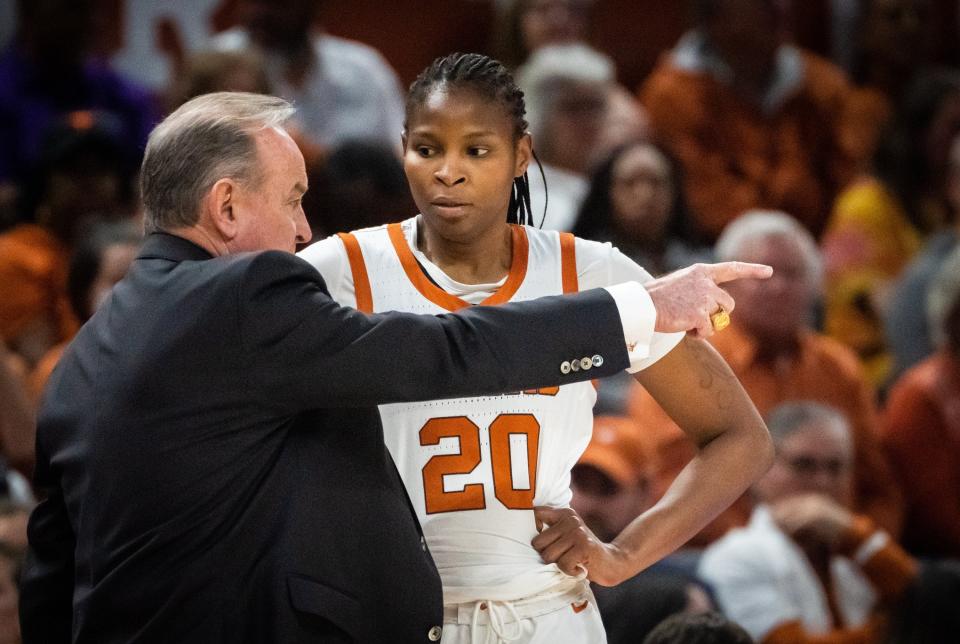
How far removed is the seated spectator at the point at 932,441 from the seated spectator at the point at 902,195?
30.3 inches

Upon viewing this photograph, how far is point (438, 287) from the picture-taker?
2.66m

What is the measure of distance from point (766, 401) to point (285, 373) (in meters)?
3.03

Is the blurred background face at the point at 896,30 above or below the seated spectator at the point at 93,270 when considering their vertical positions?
above

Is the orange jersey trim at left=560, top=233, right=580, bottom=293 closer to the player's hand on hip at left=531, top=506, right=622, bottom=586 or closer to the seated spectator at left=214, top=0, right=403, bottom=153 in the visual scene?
the player's hand on hip at left=531, top=506, right=622, bottom=586

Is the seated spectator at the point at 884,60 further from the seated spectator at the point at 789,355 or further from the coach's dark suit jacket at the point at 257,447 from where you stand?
the coach's dark suit jacket at the point at 257,447

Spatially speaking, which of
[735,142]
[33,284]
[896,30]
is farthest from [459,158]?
[896,30]

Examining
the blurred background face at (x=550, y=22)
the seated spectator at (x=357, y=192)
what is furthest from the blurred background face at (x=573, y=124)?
the seated spectator at (x=357, y=192)

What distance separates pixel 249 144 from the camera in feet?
8.07

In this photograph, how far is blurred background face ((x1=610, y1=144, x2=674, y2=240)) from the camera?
5.45 m

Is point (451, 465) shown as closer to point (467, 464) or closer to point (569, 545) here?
point (467, 464)

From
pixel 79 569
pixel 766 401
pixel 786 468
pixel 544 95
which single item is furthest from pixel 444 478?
pixel 544 95

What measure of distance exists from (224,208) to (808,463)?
264 cm

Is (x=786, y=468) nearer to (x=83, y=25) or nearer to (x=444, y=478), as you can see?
(x=444, y=478)

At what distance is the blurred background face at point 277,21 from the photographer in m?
5.85
